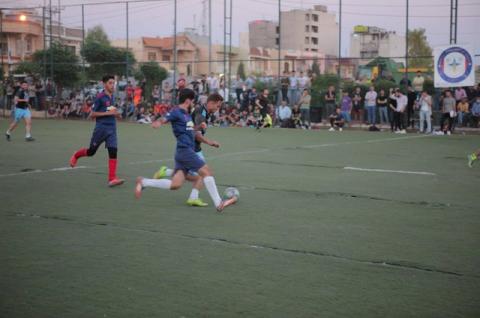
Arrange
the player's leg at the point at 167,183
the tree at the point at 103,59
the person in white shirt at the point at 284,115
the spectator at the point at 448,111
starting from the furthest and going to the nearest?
the tree at the point at 103,59 → the person in white shirt at the point at 284,115 → the spectator at the point at 448,111 → the player's leg at the point at 167,183

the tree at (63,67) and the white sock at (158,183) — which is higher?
the tree at (63,67)

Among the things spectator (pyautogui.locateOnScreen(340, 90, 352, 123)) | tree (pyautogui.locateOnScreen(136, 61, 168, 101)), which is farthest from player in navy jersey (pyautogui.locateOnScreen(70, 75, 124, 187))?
tree (pyautogui.locateOnScreen(136, 61, 168, 101))

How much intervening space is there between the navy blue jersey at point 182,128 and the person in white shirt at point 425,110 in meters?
18.9

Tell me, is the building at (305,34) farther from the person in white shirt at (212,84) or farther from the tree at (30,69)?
the person in white shirt at (212,84)

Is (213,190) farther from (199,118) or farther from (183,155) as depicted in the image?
(199,118)

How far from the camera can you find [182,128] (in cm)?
851

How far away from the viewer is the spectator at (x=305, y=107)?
95.7 ft

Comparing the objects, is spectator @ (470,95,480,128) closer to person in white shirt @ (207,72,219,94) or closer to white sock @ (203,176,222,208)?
person in white shirt @ (207,72,219,94)

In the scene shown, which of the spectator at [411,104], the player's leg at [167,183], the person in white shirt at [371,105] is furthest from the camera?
the person in white shirt at [371,105]

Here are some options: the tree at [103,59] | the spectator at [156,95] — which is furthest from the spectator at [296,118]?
the tree at [103,59]

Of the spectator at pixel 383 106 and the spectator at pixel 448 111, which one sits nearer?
the spectator at pixel 448 111

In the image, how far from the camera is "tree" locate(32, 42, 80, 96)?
3722cm

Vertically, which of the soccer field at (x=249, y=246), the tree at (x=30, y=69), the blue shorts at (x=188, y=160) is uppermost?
the tree at (x=30, y=69)

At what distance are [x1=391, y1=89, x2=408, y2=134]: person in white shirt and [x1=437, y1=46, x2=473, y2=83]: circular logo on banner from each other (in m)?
1.84
